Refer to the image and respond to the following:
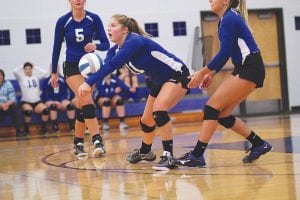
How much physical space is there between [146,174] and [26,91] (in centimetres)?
778

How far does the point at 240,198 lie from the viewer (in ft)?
12.0

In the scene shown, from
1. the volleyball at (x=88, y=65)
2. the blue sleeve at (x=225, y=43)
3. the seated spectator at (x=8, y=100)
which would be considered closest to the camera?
the blue sleeve at (x=225, y=43)

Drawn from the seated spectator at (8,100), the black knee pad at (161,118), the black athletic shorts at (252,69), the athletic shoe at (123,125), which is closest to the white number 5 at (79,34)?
the black knee pad at (161,118)

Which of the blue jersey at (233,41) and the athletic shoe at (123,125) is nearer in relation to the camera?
the blue jersey at (233,41)

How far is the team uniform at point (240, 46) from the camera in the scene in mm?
5109

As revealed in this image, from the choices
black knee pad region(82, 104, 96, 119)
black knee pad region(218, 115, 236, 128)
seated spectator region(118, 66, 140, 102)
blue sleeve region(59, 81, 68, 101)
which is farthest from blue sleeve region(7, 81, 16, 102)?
black knee pad region(218, 115, 236, 128)

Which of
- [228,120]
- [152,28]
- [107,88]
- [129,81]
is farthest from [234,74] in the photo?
[152,28]

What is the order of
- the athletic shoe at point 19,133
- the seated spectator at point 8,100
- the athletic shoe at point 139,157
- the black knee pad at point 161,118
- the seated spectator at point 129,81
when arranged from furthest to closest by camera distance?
the seated spectator at point 129,81, the athletic shoe at point 19,133, the seated spectator at point 8,100, the athletic shoe at point 139,157, the black knee pad at point 161,118

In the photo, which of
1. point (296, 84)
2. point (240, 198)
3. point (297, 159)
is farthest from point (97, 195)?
point (296, 84)

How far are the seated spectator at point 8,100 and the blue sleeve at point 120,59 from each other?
7121 mm

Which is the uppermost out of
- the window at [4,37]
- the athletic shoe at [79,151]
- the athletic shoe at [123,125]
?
the window at [4,37]

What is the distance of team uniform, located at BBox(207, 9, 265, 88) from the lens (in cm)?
511

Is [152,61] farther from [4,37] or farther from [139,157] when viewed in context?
[4,37]

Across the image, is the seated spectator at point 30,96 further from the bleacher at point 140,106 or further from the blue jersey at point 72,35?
the blue jersey at point 72,35
